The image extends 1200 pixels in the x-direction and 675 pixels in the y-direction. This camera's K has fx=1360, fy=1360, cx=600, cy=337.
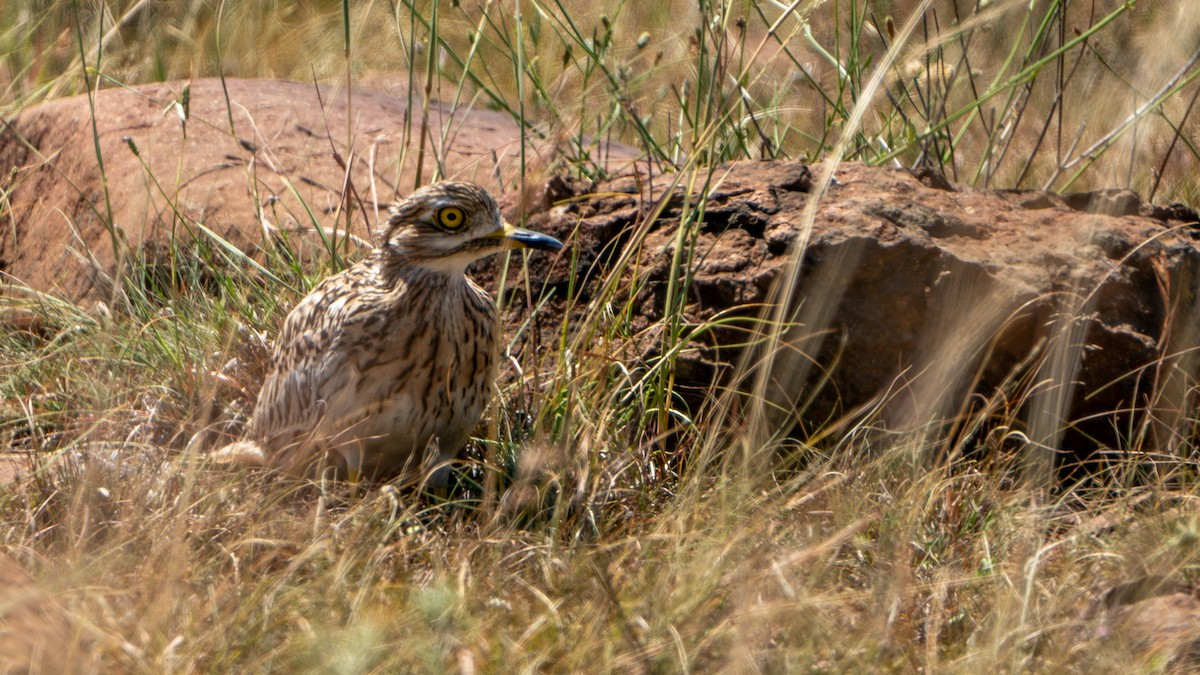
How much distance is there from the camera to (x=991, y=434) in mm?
3807

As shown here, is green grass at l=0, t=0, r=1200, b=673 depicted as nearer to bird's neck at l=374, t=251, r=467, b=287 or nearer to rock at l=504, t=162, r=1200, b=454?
rock at l=504, t=162, r=1200, b=454

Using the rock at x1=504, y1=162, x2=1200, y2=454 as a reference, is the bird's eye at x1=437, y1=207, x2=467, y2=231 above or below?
above

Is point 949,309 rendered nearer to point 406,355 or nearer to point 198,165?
point 406,355

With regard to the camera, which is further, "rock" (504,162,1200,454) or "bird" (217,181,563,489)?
"rock" (504,162,1200,454)

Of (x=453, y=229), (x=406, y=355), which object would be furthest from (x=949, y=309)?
(x=406, y=355)

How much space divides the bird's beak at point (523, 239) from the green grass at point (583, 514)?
0.29 metres

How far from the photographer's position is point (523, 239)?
3.68 meters

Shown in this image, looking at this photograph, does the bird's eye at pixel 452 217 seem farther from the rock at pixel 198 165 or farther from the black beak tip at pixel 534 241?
the rock at pixel 198 165

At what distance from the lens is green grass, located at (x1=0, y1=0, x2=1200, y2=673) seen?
8.45ft

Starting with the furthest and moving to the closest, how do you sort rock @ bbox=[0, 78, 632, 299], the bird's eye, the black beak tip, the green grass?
rock @ bbox=[0, 78, 632, 299] < the bird's eye < the black beak tip < the green grass

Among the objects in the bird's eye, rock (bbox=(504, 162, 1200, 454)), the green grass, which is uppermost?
the bird's eye

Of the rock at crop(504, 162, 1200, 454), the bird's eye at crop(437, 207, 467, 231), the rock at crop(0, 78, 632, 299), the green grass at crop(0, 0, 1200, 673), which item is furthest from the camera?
the rock at crop(0, 78, 632, 299)

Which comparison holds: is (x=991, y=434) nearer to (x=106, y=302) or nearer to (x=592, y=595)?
(x=592, y=595)

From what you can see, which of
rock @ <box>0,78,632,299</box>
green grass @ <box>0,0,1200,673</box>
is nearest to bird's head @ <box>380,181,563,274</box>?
green grass @ <box>0,0,1200,673</box>
